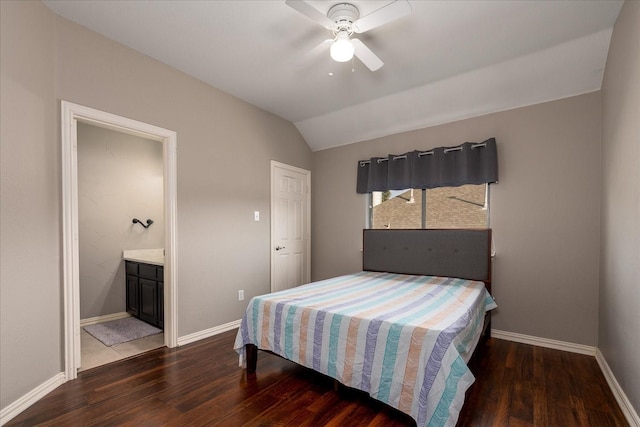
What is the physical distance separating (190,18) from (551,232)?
12.3ft

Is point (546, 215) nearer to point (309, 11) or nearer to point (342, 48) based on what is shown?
point (342, 48)

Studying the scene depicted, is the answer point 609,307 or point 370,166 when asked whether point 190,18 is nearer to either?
point 370,166

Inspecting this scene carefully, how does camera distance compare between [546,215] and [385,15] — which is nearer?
[385,15]

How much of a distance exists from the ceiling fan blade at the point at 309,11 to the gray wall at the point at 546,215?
7.39 feet

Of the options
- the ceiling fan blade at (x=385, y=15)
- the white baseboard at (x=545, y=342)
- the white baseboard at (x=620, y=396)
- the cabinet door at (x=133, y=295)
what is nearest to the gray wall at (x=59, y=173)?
the cabinet door at (x=133, y=295)

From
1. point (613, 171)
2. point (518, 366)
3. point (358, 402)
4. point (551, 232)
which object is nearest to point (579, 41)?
point (613, 171)

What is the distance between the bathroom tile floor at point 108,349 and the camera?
2635 millimetres

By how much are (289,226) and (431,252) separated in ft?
6.42

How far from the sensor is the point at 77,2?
7.06 ft

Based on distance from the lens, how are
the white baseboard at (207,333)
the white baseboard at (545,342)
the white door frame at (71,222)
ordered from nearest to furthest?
the white door frame at (71,222)
the white baseboard at (545,342)
the white baseboard at (207,333)

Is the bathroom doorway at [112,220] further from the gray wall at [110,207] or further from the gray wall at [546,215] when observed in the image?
the gray wall at [546,215]

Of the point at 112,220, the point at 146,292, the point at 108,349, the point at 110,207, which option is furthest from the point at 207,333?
the point at 110,207

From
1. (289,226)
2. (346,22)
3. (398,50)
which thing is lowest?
(289,226)

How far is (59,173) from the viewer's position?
2.27 m
